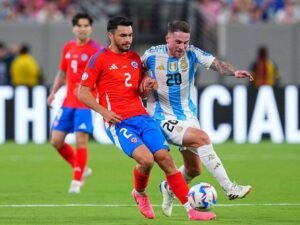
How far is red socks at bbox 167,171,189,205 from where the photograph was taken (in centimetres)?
1234

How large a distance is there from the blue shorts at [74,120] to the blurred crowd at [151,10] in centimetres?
1416

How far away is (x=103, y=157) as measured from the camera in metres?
22.6

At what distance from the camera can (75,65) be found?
53.9 ft

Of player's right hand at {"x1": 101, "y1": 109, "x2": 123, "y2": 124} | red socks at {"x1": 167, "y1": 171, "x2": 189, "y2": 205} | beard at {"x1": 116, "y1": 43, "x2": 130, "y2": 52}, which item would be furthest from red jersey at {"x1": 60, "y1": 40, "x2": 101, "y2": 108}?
→ red socks at {"x1": 167, "y1": 171, "x2": 189, "y2": 205}

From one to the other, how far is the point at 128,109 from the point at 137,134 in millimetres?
311

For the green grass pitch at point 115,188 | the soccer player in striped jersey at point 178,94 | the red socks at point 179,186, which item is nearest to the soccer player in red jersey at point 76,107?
the green grass pitch at point 115,188

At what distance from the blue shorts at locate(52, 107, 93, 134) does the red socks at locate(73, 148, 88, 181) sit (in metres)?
0.30

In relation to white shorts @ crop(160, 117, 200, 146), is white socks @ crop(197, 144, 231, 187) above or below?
below

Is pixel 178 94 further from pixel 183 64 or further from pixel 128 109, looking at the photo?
pixel 128 109

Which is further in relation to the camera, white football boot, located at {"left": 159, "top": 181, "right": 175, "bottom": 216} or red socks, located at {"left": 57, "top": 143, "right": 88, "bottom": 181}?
red socks, located at {"left": 57, "top": 143, "right": 88, "bottom": 181}

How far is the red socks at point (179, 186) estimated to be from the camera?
40.5 ft

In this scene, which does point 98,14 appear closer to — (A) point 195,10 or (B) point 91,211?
(A) point 195,10

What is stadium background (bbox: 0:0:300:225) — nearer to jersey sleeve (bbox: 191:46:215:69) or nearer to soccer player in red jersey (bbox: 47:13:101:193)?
soccer player in red jersey (bbox: 47:13:101:193)

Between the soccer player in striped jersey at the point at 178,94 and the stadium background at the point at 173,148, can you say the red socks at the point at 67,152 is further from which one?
the soccer player in striped jersey at the point at 178,94
